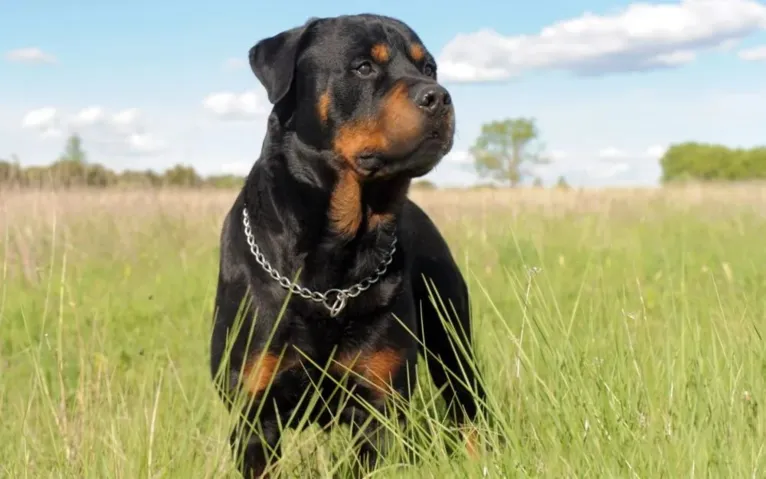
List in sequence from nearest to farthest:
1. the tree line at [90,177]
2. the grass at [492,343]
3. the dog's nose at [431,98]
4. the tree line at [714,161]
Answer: the grass at [492,343] < the dog's nose at [431,98] < the tree line at [90,177] < the tree line at [714,161]

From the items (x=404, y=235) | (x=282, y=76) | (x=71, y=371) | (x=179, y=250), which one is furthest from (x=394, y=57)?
(x=179, y=250)

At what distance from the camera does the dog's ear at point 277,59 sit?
3006 mm

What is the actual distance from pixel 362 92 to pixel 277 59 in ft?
1.32

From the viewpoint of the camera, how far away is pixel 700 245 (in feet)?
27.8

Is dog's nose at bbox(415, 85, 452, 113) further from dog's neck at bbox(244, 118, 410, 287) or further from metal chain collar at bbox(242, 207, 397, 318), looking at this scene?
metal chain collar at bbox(242, 207, 397, 318)

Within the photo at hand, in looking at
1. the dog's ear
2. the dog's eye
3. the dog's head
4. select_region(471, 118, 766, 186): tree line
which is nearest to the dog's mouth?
the dog's head

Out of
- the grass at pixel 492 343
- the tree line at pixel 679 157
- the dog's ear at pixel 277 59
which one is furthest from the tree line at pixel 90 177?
the tree line at pixel 679 157

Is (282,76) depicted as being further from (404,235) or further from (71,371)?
(71,371)

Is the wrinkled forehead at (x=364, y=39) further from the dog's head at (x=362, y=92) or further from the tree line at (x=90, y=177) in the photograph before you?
the tree line at (x=90, y=177)

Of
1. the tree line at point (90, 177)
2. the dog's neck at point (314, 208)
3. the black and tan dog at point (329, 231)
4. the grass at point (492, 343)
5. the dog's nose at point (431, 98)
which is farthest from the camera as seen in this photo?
the tree line at point (90, 177)

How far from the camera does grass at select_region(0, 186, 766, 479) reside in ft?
6.88

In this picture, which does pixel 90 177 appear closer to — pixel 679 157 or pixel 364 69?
pixel 364 69

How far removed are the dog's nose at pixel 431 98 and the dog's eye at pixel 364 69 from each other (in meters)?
0.33

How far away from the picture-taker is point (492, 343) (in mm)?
4234
